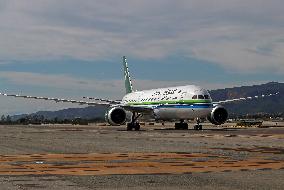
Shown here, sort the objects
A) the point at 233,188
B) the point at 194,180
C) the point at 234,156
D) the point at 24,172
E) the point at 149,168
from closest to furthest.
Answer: the point at 233,188 < the point at 194,180 < the point at 24,172 < the point at 149,168 < the point at 234,156

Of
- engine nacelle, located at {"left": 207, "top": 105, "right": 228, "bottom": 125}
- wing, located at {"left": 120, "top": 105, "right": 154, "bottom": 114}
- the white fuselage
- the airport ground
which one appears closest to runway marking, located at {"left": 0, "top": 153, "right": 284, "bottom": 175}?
the airport ground

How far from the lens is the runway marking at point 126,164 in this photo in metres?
13.5

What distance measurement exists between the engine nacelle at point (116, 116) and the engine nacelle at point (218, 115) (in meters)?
8.40

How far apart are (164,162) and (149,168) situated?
1869 millimetres

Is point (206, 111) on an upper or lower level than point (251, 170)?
upper

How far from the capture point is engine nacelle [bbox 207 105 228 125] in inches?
1922

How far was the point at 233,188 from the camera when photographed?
1052cm

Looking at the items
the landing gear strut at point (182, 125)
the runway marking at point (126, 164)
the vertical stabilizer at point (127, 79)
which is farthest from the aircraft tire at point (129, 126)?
the runway marking at point (126, 164)

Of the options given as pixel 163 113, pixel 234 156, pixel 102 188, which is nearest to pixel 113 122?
pixel 163 113

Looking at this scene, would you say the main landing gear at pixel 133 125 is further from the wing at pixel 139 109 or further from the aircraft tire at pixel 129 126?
the wing at pixel 139 109

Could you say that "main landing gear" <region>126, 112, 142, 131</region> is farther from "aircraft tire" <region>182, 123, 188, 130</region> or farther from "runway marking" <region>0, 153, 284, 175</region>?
"runway marking" <region>0, 153, 284, 175</region>

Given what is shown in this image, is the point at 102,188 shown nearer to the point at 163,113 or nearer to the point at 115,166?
the point at 115,166

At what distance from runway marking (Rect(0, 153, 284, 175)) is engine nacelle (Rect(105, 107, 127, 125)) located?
106ft

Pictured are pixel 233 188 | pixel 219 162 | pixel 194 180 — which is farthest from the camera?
pixel 219 162
